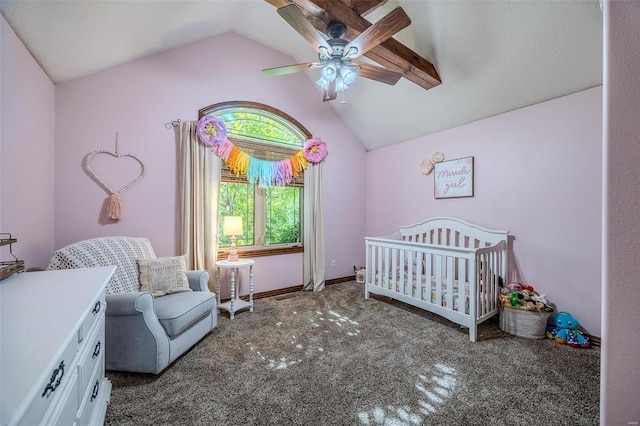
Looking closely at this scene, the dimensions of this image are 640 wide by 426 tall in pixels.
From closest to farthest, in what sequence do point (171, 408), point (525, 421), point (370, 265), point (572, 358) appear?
1. point (525, 421)
2. point (171, 408)
3. point (572, 358)
4. point (370, 265)

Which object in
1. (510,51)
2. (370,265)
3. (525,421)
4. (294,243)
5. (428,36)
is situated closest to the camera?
(525,421)

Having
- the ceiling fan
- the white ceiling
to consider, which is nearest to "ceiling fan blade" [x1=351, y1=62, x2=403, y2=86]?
the ceiling fan

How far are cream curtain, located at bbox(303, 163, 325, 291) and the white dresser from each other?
2.47m

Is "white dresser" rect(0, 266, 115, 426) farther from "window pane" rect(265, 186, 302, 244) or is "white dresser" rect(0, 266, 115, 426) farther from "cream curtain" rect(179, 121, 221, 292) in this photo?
"window pane" rect(265, 186, 302, 244)

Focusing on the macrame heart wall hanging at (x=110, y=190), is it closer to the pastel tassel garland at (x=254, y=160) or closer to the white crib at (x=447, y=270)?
the pastel tassel garland at (x=254, y=160)

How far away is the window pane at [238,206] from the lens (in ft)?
10.5

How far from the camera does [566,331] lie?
2.15 meters

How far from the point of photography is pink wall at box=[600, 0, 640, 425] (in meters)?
0.57

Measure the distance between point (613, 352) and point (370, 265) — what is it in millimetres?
2691

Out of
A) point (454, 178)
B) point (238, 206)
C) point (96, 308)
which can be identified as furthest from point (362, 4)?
point (96, 308)

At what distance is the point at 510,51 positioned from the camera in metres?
2.25

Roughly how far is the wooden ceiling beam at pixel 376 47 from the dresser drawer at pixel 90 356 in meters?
2.18

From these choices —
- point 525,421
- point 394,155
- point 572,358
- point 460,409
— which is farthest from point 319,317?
point 394,155

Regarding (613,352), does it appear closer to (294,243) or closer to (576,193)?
(576,193)
